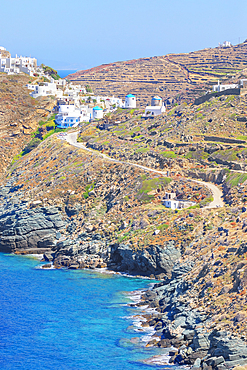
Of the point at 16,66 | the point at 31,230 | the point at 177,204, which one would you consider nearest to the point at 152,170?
the point at 177,204

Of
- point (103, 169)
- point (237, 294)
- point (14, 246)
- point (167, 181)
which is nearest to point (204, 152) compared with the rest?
point (167, 181)

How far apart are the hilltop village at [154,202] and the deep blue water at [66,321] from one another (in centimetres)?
342

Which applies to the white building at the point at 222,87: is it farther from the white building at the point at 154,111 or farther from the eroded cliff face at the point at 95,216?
the eroded cliff face at the point at 95,216

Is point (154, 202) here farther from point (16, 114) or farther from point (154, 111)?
point (16, 114)

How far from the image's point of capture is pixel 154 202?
91.2 metres

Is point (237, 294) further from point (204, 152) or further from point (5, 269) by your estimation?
point (204, 152)

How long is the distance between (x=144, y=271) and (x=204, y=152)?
31855 millimetres

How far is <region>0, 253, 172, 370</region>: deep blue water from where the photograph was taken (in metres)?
53.2

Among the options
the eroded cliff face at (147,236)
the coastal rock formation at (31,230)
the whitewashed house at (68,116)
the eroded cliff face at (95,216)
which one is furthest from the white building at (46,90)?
the coastal rock formation at (31,230)

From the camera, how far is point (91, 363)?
5241cm

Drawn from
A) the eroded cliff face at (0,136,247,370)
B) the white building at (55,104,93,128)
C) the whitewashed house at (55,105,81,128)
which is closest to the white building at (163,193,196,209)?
the eroded cliff face at (0,136,247,370)

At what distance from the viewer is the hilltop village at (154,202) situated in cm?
5481

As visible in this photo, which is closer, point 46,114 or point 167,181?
point 167,181

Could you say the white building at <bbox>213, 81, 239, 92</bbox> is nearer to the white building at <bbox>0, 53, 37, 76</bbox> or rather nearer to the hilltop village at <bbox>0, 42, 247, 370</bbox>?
the hilltop village at <bbox>0, 42, 247, 370</bbox>
